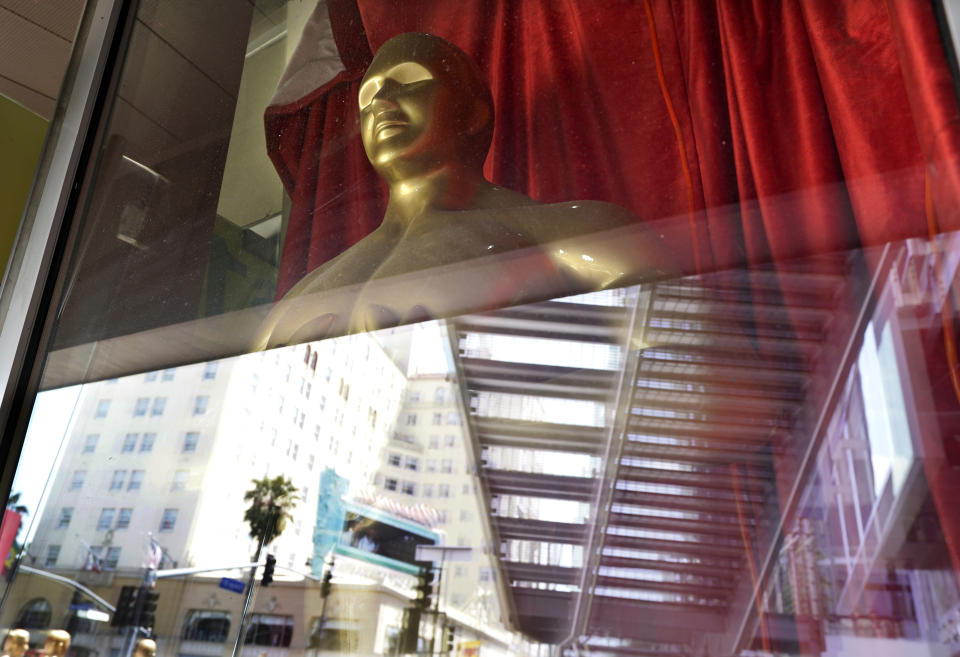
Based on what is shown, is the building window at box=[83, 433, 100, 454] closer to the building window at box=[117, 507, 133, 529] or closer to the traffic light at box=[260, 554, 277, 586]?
the building window at box=[117, 507, 133, 529]

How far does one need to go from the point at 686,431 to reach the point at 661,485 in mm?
59

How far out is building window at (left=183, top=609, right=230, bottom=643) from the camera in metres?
0.67

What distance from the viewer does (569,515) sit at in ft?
2.09

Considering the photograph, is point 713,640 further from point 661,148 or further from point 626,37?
point 626,37

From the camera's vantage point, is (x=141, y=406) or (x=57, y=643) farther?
(x=141, y=406)

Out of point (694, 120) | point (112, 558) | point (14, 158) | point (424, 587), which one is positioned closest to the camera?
point (424, 587)

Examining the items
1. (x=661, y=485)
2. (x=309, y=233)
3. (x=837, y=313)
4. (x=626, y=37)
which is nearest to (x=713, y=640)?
(x=661, y=485)

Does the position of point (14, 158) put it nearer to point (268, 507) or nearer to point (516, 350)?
point (268, 507)

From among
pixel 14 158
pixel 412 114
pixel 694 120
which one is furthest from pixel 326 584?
pixel 14 158

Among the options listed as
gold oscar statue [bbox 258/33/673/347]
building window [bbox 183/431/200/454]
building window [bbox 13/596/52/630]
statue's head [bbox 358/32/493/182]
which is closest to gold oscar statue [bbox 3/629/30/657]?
building window [bbox 13/596/52/630]

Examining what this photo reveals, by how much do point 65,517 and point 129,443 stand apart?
98mm

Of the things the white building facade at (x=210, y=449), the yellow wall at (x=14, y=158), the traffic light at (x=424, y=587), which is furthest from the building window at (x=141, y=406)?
the yellow wall at (x=14, y=158)

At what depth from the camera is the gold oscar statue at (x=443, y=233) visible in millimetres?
746

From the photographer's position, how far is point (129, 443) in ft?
2.60
